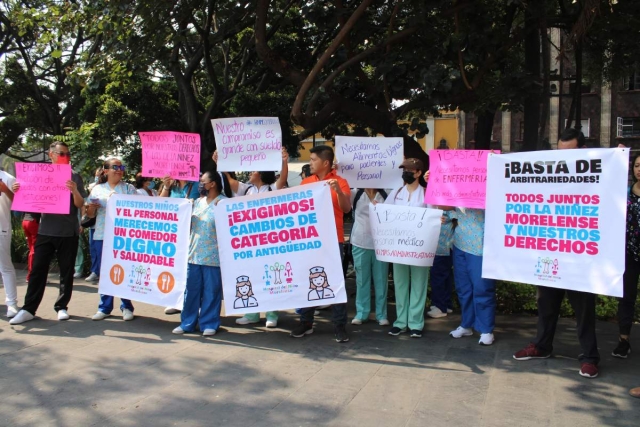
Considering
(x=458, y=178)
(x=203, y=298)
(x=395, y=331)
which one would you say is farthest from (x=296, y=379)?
(x=458, y=178)

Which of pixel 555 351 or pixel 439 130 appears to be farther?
pixel 439 130

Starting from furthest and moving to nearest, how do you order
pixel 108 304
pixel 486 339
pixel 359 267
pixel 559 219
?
pixel 108 304
pixel 359 267
pixel 486 339
pixel 559 219

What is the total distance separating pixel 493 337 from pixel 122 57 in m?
6.52

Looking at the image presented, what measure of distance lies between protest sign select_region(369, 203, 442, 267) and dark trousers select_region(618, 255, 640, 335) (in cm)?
168

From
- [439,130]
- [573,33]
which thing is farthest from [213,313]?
[439,130]

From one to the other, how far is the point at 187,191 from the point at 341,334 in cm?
272

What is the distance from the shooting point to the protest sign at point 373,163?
6406 mm

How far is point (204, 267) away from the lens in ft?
20.2

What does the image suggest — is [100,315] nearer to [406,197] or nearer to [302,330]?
[302,330]

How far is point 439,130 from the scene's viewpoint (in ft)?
140

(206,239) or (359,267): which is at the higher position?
(206,239)

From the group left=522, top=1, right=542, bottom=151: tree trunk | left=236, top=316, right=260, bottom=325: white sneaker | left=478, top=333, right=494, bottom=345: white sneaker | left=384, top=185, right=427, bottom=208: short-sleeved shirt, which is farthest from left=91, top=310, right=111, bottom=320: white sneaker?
left=522, top=1, right=542, bottom=151: tree trunk

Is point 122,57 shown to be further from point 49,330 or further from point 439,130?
point 439,130

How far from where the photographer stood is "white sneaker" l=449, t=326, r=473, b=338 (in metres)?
5.95
